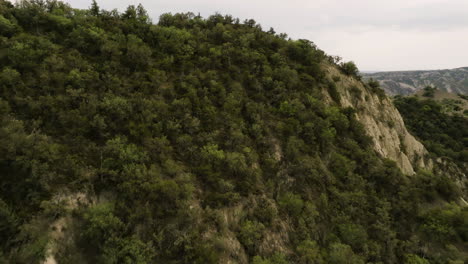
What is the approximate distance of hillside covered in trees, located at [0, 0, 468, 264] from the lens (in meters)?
19.0

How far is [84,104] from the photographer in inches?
997

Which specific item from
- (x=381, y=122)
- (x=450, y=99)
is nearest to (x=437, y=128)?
(x=381, y=122)

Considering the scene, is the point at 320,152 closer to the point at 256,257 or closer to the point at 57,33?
the point at 256,257

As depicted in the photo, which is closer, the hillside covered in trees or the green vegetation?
the hillside covered in trees

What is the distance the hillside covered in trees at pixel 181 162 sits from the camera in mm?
19016

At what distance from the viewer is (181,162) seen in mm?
27031

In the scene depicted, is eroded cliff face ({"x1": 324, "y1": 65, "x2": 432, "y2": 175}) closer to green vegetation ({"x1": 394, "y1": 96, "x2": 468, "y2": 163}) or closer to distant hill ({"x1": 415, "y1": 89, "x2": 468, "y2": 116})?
green vegetation ({"x1": 394, "y1": 96, "x2": 468, "y2": 163})

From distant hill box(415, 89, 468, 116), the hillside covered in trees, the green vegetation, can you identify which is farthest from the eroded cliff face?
distant hill box(415, 89, 468, 116)

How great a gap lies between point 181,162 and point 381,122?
4577cm

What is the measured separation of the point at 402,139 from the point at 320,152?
2982cm

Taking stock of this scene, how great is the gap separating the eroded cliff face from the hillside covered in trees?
18.0 ft

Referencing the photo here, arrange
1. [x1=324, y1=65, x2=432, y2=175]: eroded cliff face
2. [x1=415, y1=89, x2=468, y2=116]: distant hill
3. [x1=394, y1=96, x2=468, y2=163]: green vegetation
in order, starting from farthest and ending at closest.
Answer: [x1=415, y1=89, x2=468, y2=116]: distant hill → [x1=394, y1=96, x2=468, y2=163]: green vegetation → [x1=324, y1=65, x2=432, y2=175]: eroded cliff face

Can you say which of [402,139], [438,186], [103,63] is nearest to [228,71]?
[103,63]

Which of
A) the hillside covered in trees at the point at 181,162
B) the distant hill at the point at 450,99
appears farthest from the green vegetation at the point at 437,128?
the hillside covered in trees at the point at 181,162
